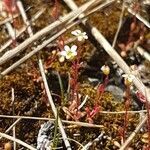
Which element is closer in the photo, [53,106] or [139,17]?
[53,106]

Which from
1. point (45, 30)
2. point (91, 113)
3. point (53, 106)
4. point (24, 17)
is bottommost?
point (91, 113)

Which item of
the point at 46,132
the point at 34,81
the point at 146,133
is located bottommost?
the point at 146,133

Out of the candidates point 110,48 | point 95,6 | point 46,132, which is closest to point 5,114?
point 46,132

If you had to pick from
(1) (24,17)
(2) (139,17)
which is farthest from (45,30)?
(2) (139,17)

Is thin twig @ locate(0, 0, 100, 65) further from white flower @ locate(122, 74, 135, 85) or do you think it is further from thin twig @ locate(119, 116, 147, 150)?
thin twig @ locate(119, 116, 147, 150)

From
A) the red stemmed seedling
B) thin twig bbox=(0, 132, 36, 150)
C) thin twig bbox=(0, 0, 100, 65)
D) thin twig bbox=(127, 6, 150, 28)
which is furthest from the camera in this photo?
thin twig bbox=(127, 6, 150, 28)

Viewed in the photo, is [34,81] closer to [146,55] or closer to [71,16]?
[71,16]

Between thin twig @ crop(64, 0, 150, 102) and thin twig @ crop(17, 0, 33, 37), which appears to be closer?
thin twig @ crop(64, 0, 150, 102)

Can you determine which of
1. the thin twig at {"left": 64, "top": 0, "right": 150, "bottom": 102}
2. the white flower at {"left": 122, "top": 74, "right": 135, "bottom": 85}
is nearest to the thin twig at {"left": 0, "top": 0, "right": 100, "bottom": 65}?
the thin twig at {"left": 64, "top": 0, "right": 150, "bottom": 102}

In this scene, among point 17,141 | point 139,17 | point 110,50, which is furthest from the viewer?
point 139,17

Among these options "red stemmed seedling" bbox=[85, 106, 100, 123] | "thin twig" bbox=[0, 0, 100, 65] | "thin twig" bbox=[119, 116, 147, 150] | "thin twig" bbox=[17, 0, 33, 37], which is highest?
"thin twig" bbox=[17, 0, 33, 37]

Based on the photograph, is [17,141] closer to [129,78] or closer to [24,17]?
[129,78]
